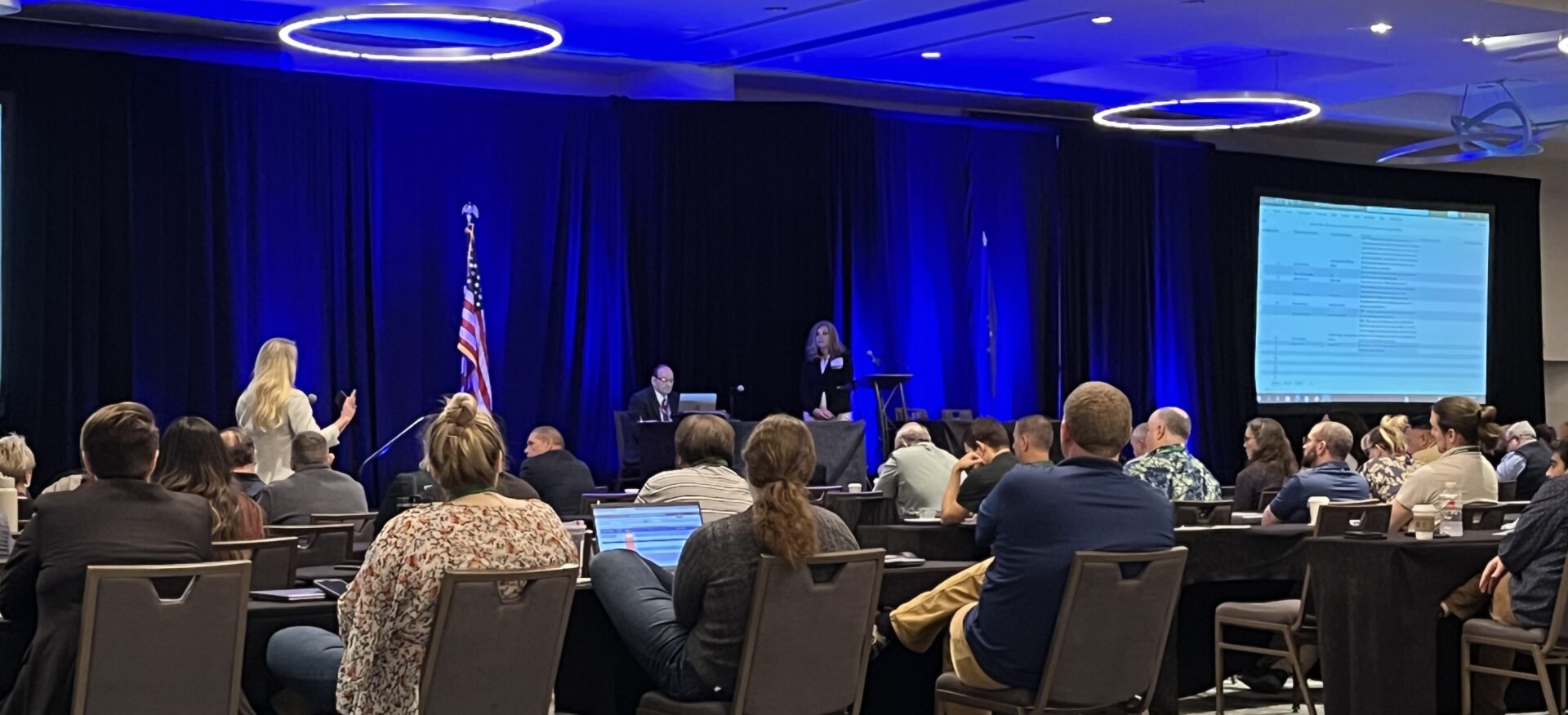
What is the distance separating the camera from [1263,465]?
330 inches

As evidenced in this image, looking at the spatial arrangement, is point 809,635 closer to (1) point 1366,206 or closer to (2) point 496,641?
(2) point 496,641

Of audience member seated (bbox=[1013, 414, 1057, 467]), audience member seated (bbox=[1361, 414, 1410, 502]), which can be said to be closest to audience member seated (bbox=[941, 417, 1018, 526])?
audience member seated (bbox=[1013, 414, 1057, 467])

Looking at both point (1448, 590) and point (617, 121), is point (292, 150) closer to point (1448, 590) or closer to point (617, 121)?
point (617, 121)

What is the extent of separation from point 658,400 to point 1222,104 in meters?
4.79

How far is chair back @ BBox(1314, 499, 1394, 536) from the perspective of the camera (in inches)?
244

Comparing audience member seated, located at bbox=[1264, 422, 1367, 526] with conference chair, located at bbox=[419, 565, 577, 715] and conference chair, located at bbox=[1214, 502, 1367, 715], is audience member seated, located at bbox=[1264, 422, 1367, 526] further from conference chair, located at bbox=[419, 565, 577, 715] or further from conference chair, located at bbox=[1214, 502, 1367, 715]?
conference chair, located at bbox=[419, 565, 577, 715]

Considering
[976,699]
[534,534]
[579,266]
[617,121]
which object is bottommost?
[976,699]

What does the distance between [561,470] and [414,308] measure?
3619 mm

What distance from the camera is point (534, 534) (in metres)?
3.98

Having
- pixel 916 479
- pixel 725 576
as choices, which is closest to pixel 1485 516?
pixel 916 479

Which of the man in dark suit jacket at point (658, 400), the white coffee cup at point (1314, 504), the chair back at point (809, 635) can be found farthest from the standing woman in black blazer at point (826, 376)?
the chair back at point (809, 635)

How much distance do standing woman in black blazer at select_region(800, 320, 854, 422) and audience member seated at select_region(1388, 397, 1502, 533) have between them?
21.3 ft

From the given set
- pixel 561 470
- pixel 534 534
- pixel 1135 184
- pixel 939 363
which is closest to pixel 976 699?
pixel 534 534

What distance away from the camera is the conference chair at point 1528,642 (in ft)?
16.8
